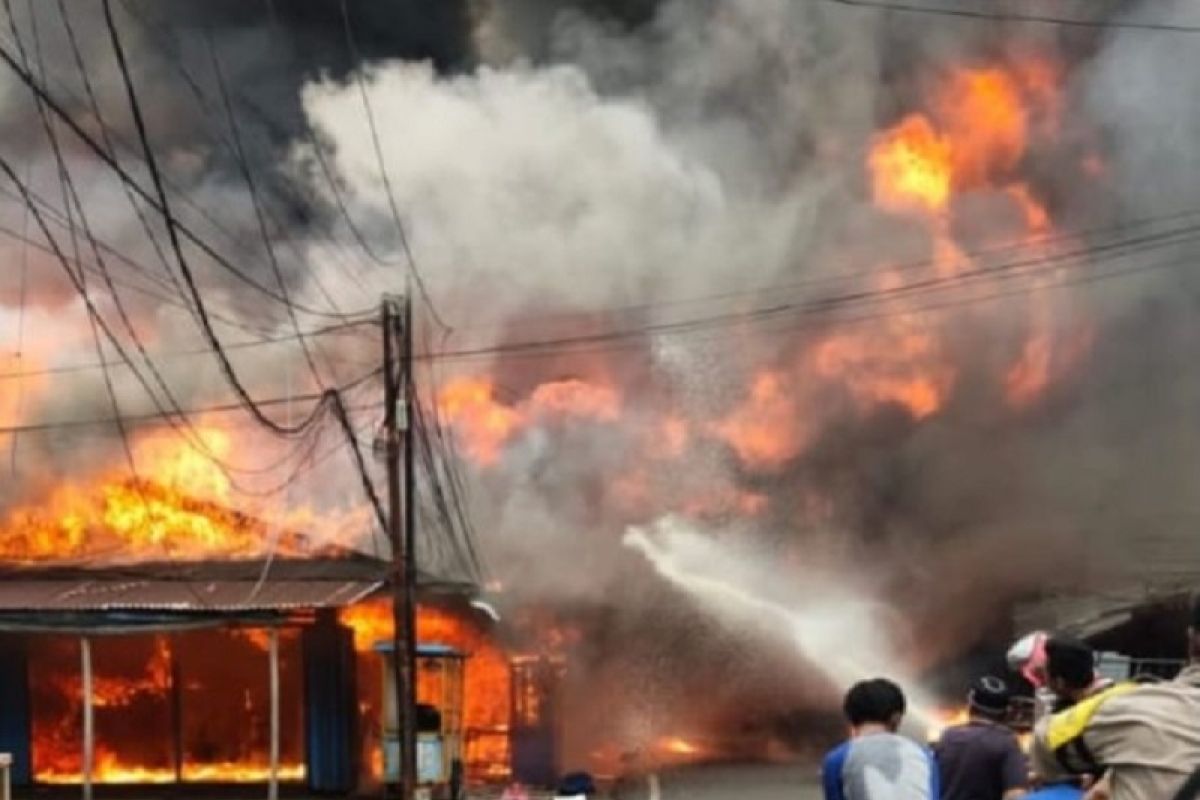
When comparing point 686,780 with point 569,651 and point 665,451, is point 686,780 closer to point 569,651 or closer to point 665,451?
point 569,651

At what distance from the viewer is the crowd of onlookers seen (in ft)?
11.2

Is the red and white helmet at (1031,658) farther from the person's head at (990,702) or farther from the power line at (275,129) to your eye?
the power line at (275,129)

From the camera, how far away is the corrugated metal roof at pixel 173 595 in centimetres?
1850

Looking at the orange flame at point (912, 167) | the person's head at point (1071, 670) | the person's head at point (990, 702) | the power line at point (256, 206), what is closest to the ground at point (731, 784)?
the power line at point (256, 206)

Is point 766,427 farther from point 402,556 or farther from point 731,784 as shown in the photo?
point 402,556

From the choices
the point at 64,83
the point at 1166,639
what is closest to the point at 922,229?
the point at 1166,639

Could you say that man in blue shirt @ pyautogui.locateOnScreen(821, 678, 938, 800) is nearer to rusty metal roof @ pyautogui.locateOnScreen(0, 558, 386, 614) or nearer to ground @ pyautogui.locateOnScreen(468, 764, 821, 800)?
rusty metal roof @ pyautogui.locateOnScreen(0, 558, 386, 614)

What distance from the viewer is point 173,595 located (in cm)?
1945

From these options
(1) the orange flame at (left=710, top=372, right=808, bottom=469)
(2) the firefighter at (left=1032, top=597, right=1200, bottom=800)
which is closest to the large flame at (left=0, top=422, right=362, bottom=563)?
(1) the orange flame at (left=710, top=372, right=808, bottom=469)

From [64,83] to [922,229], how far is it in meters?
16.6

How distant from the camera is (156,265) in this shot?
2539 centimetres

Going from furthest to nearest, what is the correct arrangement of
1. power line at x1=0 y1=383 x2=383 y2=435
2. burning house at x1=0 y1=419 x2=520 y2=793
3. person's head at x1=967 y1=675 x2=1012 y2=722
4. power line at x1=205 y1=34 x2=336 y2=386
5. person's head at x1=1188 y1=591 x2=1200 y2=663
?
power line at x1=205 y1=34 x2=336 y2=386, power line at x1=0 y1=383 x2=383 y2=435, burning house at x1=0 y1=419 x2=520 y2=793, person's head at x1=967 y1=675 x2=1012 y2=722, person's head at x1=1188 y1=591 x2=1200 y2=663

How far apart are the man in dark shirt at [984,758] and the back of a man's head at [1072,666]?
1.47 metres

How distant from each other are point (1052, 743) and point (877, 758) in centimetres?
106
